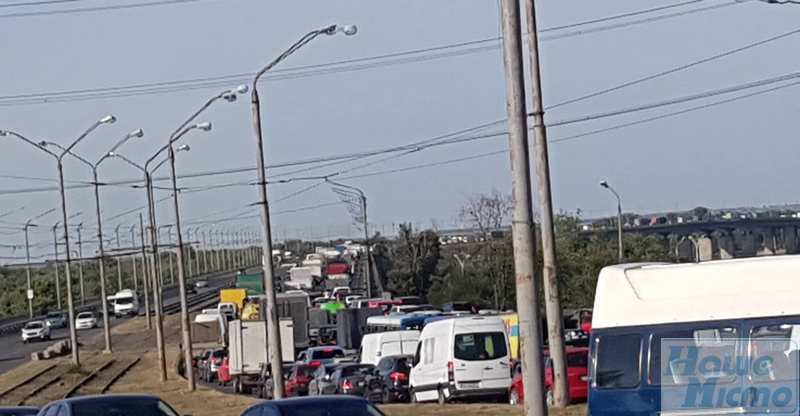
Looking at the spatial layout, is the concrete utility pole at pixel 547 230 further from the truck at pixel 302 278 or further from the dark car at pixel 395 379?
the truck at pixel 302 278

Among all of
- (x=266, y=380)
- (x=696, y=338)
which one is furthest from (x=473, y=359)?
(x=696, y=338)

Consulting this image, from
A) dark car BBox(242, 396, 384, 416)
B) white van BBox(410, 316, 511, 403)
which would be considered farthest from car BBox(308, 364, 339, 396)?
dark car BBox(242, 396, 384, 416)

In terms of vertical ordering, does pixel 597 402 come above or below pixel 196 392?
above

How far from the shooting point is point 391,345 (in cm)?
4931

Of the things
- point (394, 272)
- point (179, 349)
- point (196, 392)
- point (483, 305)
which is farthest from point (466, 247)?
point (196, 392)

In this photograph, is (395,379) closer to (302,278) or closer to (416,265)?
(416,265)

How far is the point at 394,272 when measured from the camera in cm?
10944

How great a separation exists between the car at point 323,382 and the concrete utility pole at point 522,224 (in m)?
26.8

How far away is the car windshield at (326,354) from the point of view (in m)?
52.3

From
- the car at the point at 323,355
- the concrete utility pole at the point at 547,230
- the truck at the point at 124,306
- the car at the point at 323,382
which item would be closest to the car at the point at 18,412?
the concrete utility pole at the point at 547,230

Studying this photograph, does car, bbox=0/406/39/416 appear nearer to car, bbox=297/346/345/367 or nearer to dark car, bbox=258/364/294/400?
dark car, bbox=258/364/294/400

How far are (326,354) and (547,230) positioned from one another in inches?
1008

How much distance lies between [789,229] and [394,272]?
96.6 ft

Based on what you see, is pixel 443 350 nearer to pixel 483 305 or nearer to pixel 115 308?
pixel 483 305
